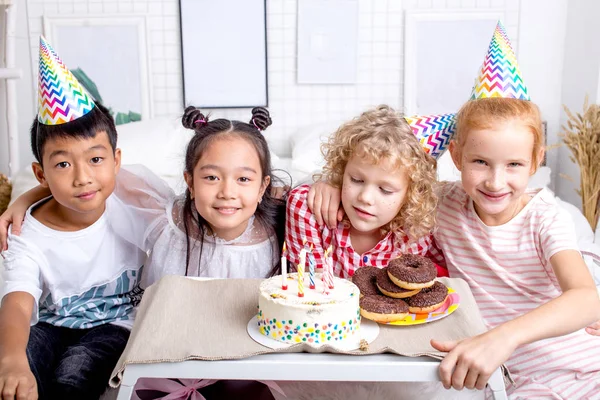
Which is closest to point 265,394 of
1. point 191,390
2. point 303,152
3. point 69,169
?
point 191,390

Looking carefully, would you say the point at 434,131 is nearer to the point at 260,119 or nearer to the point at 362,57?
the point at 260,119

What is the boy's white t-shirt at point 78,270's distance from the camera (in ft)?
4.81

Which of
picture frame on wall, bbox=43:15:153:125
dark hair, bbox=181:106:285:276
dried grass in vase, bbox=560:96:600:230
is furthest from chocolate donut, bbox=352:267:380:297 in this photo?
picture frame on wall, bbox=43:15:153:125

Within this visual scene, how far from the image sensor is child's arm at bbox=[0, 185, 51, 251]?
4.84 feet

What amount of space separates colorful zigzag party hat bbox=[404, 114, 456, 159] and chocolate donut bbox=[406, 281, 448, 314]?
51 centimetres

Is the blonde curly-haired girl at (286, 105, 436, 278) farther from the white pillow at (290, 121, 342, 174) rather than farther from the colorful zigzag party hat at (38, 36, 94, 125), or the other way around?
the white pillow at (290, 121, 342, 174)

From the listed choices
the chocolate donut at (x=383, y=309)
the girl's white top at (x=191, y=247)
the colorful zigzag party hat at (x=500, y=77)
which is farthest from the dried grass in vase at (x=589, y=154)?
the chocolate donut at (x=383, y=309)

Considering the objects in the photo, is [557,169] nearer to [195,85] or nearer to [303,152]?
[303,152]

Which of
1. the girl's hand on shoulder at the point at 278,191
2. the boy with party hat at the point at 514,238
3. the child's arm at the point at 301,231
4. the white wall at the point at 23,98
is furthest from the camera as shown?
the white wall at the point at 23,98

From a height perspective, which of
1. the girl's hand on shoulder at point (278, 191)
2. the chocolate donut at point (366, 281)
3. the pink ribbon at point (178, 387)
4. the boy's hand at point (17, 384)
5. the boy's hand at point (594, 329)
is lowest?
the pink ribbon at point (178, 387)

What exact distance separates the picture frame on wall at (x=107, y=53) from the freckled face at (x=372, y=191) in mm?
1961

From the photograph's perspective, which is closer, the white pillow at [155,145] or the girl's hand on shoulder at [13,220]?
the girl's hand on shoulder at [13,220]

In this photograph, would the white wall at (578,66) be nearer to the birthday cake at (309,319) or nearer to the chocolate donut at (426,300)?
the chocolate donut at (426,300)

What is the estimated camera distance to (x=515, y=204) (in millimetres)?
1437
